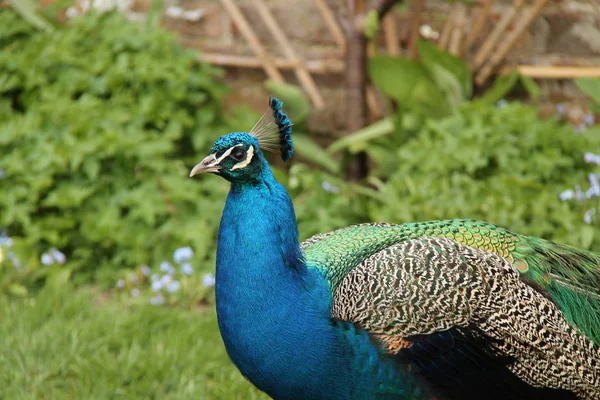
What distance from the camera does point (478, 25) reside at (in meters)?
4.51

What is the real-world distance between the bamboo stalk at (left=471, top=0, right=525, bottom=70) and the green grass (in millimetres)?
2034

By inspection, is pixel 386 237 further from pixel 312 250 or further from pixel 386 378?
pixel 386 378

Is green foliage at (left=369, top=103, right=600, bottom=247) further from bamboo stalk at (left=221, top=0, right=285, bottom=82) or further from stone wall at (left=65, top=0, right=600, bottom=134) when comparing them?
bamboo stalk at (left=221, top=0, right=285, bottom=82)

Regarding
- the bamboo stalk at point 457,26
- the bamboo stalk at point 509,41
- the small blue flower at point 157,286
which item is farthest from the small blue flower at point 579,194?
the small blue flower at point 157,286

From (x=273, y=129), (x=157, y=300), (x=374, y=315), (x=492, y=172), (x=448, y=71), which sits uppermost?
(x=273, y=129)

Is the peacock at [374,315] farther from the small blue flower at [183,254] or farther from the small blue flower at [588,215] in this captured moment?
the small blue flower at [183,254]

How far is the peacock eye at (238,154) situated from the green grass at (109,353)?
103 centimetres

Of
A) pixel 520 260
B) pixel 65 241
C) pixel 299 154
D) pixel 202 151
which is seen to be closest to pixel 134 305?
pixel 65 241

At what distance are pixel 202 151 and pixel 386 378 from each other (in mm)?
2597

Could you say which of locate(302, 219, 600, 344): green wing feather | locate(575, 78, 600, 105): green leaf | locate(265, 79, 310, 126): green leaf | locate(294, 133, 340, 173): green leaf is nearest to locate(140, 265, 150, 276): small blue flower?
locate(294, 133, 340, 173): green leaf

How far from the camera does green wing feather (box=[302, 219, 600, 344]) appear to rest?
2301mm

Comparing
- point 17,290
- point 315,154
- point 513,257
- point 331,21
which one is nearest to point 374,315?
point 513,257

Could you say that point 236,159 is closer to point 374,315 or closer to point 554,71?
point 374,315

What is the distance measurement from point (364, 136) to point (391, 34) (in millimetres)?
695
